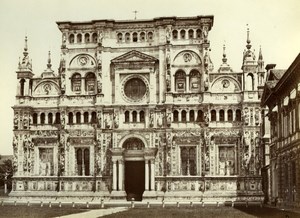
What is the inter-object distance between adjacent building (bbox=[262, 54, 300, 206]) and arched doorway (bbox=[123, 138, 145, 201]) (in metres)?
10.5

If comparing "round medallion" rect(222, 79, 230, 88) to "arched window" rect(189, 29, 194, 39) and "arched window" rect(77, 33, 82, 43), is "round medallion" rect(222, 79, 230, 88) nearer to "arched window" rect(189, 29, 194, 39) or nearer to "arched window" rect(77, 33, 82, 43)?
"arched window" rect(189, 29, 194, 39)

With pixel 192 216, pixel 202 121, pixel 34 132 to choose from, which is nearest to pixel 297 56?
pixel 192 216

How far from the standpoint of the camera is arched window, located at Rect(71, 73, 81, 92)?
4397 centimetres

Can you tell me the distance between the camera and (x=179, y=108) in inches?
1663

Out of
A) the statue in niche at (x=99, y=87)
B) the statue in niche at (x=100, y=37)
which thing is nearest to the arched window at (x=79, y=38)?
the statue in niche at (x=100, y=37)

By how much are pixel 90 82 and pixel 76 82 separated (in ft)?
3.60

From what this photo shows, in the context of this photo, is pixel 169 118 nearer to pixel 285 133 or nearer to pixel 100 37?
pixel 100 37

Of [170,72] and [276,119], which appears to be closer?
[276,119]

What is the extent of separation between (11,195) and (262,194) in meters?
18.8

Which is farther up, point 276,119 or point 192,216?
point 276,119

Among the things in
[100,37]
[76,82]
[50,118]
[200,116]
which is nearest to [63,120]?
[50,118]

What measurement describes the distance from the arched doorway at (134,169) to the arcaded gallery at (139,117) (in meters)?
0.08

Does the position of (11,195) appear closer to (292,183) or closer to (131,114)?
(131,114)

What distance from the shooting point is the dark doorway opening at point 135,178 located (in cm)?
4322
